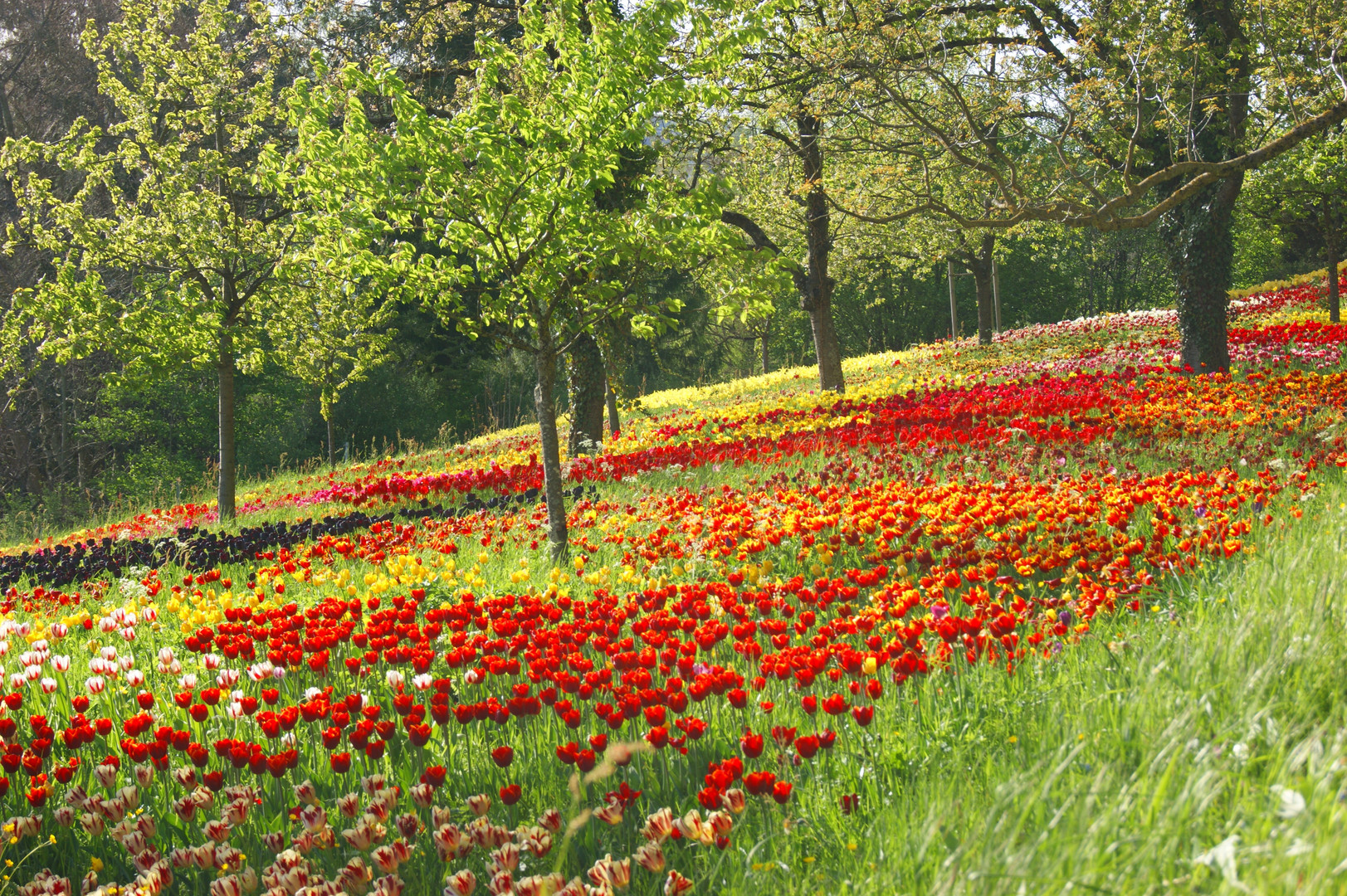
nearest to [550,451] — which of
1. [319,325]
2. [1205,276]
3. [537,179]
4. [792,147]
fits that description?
[537,179]

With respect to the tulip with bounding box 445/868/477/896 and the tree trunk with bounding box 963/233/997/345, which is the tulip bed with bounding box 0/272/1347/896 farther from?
the tree trunk with bounding box 963/233/997/345

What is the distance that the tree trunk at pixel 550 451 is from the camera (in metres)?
6.46

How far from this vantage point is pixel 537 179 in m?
6.38

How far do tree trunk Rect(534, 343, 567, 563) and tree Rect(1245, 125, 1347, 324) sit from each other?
13.9m

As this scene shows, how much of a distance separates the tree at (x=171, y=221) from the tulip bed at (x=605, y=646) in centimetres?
329

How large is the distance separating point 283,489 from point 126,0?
8360 mm

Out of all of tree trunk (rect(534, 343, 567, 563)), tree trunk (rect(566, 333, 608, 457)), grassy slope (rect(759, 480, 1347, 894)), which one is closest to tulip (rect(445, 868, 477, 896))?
grassy slope (rect(759, 480, 1347, 894))

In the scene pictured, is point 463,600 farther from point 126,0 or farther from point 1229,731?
point 126,0

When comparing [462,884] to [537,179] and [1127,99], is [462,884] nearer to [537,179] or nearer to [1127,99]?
[537,179]

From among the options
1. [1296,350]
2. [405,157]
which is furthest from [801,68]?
[1296,350]

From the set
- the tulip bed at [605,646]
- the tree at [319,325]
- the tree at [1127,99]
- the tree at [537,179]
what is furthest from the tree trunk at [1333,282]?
the tree at [319,325]

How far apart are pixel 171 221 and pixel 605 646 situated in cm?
1074

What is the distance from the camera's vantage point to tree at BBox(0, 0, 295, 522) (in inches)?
426

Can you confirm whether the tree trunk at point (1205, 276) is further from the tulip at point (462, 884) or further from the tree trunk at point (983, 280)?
the tulip at point (462, 884)
